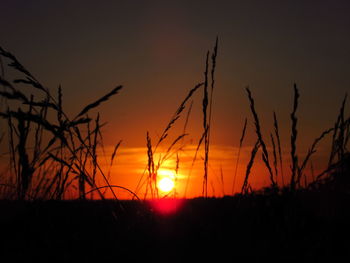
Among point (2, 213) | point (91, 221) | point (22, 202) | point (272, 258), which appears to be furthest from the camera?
point (22, 202)

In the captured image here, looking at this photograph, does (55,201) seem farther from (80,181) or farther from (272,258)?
(272,258)

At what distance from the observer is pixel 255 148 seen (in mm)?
2562

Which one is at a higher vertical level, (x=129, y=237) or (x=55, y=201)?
(x=55, y=201)

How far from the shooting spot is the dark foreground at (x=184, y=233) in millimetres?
1453

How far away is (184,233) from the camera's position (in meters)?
1.72

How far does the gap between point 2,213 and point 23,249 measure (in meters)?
0.80

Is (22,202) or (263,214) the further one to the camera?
(22,202)

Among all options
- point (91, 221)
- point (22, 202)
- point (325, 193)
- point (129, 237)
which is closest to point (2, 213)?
point (22, 202)

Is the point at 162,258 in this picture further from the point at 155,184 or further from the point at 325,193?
the point at 155,184

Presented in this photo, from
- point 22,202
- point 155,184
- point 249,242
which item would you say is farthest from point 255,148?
point 22,202

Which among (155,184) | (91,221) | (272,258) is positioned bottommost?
(272,258)

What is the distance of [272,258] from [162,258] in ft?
1.27

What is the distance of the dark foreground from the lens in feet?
4.77

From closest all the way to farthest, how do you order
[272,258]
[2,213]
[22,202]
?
[272,258] < [2,213] < [22,202]
